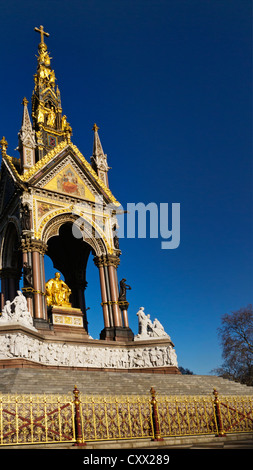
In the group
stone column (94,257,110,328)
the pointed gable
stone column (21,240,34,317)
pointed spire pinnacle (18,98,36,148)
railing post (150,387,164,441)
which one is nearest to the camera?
railing post (150,387,164,441)

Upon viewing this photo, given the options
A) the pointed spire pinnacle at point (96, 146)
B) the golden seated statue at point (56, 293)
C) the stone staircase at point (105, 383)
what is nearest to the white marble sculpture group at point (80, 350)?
the stone staircase at point (105, 383)

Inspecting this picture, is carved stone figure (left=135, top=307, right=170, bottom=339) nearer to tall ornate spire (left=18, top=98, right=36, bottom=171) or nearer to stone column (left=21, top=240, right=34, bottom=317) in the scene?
stone column (left=21, top=240, right=34, bottom=317)

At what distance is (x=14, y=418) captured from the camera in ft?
33.0

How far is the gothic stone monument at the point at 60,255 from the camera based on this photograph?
68.6 ft

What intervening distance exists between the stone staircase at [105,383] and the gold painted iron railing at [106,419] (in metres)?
2.39

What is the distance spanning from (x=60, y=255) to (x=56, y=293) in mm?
5287

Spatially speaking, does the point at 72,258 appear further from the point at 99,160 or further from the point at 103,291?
the point at 99,160

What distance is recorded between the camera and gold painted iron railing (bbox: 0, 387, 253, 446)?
32.2 ft

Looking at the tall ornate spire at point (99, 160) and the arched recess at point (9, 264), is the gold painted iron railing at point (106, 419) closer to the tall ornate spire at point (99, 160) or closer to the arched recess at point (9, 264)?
the arched recess at point (9, 264)

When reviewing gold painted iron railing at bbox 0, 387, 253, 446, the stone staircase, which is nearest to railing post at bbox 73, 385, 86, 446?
gold painted iron railing at bbox 0, 387, 253, 446

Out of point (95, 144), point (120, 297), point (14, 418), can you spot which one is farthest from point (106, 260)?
point (14, 418)

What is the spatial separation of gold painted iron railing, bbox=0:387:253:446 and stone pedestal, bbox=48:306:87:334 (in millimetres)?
10722
